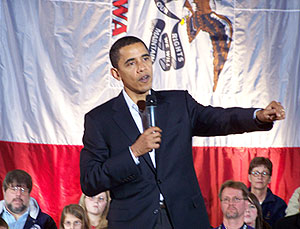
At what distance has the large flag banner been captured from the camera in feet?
17.7

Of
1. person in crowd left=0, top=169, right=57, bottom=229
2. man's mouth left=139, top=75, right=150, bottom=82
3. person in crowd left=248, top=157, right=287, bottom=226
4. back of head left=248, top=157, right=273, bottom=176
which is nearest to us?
man's mouth left=139, top=75, right=150, bottom=82

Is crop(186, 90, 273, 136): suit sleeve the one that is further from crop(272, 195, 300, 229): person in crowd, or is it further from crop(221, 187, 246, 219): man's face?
crop(272, 195, 300, 229): person in crowd

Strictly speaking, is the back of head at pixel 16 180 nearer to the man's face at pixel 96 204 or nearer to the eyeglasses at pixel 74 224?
the eyeglasses at pixel 74 224

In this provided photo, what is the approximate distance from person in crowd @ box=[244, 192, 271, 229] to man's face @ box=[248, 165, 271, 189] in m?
0.46

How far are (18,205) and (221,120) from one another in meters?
2.89

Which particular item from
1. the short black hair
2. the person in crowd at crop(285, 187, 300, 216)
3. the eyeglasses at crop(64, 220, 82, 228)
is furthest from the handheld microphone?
the person in crowd at crop(285, 187, 300, 216)

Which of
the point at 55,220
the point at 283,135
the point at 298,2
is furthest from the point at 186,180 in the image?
the point at 298,2

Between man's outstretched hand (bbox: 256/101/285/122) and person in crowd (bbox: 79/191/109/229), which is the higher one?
man's outstretched hand (bbox: 256/101/285/122)

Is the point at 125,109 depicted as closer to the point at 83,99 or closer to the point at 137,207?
the point at 137,207

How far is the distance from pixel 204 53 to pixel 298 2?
1.30 m

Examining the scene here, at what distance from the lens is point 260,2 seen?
5840 millimetres

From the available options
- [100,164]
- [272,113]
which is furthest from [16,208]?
[272,113]

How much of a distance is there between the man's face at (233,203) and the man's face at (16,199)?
6.17ft

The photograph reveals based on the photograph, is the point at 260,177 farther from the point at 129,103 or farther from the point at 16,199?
the point at 129,103
